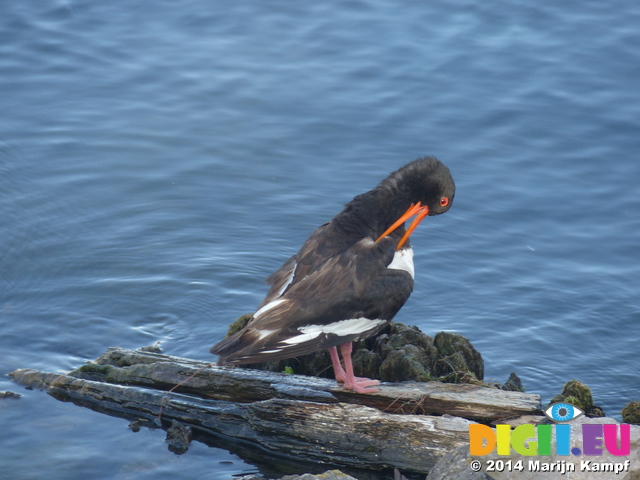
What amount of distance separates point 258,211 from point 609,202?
4.74 m

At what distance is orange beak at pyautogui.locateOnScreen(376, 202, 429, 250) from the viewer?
761cm

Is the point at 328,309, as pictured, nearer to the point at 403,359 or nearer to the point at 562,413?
the point at 403,359

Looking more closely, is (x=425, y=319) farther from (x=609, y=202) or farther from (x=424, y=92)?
A: (x=424, y=92)

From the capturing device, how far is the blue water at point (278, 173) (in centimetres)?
917

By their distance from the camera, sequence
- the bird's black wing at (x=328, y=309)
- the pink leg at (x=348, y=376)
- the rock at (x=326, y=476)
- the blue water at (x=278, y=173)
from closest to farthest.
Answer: the rock at (x=326, y=476) → the bird's black wing at (x=328, y=309) → the pink leg at (x=348, y=376) → the blue water at (x=278, y=173)

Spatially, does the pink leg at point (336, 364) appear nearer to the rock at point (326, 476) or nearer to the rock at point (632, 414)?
the rock at point (326, 476)

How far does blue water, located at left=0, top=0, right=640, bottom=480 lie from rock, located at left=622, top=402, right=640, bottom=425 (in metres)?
1.16

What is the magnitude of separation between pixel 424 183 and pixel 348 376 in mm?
1915

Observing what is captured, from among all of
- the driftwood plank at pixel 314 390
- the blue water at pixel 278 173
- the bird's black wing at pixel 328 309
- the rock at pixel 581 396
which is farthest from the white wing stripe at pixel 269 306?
the rock at pixel 581 396

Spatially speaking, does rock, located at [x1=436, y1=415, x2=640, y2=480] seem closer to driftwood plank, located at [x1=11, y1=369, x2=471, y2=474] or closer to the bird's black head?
driftwood plank, located at [x1=11, y1=369, x2=471, y2=474]

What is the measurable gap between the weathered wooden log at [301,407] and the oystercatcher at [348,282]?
366mm

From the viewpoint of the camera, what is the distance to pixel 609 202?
38.2ft

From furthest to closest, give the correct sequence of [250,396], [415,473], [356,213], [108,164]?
[108,164] → [356,213] → [250,396] → [415,473]

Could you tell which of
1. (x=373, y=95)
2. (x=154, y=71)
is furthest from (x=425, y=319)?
(x=154, y=71)
